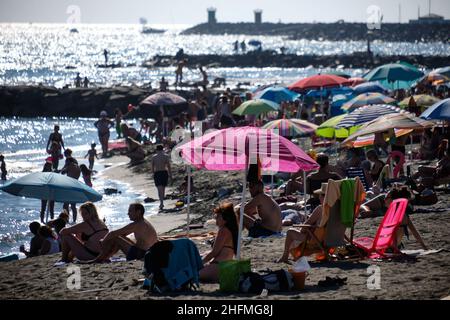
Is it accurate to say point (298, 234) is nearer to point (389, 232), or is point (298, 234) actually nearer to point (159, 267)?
point (389, 232)

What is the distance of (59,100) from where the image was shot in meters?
43.1

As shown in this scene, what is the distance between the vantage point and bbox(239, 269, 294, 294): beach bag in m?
8.42

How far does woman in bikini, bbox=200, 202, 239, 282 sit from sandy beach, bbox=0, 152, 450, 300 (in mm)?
202

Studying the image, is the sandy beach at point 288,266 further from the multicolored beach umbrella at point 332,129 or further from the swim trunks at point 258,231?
the multicolored beach umbrella at point 332,129

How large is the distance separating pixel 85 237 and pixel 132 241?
0.52 m

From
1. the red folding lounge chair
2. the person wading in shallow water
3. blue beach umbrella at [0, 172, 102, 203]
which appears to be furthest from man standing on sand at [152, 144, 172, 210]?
the person wading in shallow water

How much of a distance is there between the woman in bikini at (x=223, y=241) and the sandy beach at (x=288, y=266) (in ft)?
0.66

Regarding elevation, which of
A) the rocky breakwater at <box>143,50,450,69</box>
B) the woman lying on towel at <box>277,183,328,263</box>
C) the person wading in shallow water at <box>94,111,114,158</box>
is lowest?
the rocky breakwater at <box>143,50,450,69</box>

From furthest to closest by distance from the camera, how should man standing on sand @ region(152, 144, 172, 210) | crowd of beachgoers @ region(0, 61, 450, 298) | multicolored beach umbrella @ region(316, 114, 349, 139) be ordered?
1. multicolored beach umbrella @ region(316, 114, 349, 139)
2. man standing on sand @ region(152, 144, 172, 210)
3. crowd of beachgoers @ region(0, 61, 450, 298)

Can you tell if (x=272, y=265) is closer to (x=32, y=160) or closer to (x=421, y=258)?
(x=421, y=258)

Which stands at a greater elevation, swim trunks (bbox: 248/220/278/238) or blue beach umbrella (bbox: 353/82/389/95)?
blue beach umbrella (bbox: 353/82/389/95)

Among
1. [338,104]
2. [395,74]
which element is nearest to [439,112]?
[395,74]

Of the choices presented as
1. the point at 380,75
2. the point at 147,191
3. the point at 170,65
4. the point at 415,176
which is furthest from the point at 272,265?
the point at 170,65

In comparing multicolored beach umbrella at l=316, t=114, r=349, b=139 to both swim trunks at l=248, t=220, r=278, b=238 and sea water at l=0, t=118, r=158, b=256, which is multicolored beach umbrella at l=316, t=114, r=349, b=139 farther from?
swim trunks at l=248, t=220, r=278, b=238
